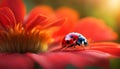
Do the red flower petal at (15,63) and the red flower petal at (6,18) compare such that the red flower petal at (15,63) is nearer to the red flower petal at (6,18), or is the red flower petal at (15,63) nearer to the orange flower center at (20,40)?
the red flower petal at (6,18)

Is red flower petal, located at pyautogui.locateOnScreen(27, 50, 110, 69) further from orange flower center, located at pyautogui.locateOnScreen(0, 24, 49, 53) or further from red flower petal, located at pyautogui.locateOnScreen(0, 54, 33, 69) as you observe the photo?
orange flower center, located at pyautogui.locateOnScreen(0, 24, 49, 53)

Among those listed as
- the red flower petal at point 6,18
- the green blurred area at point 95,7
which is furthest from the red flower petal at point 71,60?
the green blurred area at point 95,7

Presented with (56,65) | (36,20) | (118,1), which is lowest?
(56,65)

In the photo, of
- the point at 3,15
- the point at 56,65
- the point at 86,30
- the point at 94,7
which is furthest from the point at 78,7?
the point at 56,65

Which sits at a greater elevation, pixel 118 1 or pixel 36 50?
pixel 118 1

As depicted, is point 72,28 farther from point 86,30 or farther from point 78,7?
point 78,7

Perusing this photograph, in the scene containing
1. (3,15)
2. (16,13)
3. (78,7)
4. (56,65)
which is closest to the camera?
(56,65)
